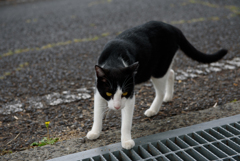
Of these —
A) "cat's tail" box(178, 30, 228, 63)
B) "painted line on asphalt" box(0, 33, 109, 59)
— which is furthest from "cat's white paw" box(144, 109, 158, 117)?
"painted line on asphalt" box(0, 33, 109, 59)

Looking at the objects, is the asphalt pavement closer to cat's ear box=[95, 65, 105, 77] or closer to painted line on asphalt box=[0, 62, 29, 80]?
painted line on asphalt box=[0, 62, 29, 80]

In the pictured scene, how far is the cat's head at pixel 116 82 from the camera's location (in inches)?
67.6

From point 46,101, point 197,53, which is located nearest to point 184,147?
point 197,53

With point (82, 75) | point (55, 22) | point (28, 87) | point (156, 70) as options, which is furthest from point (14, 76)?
point (55, 22)

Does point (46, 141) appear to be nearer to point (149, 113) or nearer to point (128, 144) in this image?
point (128, 144)

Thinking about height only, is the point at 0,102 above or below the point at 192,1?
below

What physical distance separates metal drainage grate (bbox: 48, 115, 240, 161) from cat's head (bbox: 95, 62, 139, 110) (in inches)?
13.9

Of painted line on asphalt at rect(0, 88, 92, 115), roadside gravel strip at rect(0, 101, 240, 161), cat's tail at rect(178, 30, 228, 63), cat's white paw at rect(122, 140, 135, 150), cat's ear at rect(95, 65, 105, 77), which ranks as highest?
cat's ear at rect(95, 65, 105, 77)

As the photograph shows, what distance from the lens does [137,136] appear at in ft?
6.74

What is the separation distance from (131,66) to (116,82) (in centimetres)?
15

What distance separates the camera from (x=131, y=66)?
1.70 m

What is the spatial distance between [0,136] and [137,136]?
117 cm

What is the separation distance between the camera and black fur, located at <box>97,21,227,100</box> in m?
1.78

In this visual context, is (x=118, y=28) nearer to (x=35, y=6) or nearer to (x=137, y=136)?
(x=137, y=136)
